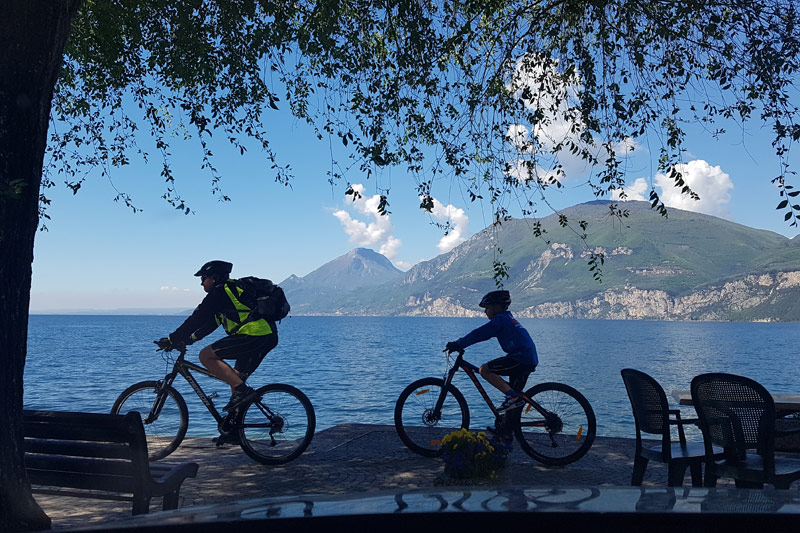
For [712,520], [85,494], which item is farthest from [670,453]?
[712,520]

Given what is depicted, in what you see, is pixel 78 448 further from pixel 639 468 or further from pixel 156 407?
pixel 639 468

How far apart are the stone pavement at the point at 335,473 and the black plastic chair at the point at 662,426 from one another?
2.38 feet

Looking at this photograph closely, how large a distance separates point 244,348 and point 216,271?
97 cm

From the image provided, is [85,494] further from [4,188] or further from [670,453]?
[670,453]

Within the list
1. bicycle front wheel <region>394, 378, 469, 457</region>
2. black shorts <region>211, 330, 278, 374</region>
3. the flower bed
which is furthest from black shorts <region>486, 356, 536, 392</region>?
black shorts <region>211, 330, 278, 374</region>

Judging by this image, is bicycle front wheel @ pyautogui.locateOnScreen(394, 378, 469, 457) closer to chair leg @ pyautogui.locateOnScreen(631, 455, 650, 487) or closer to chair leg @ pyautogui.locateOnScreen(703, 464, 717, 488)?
chair leg @ pyautogui.locateOnScreen(631, 455, 650, 487)

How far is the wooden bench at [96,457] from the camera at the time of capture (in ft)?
14.0

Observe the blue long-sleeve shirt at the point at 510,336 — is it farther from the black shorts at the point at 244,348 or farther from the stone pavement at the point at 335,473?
the black shorts at the point at 244,348

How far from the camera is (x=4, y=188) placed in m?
3.84

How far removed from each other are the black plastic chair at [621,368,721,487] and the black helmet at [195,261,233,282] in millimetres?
4656

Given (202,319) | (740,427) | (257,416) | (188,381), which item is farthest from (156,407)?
(740,427)

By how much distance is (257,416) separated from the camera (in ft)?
26.6

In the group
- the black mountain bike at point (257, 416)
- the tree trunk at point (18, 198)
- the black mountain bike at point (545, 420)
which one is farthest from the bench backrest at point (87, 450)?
the black mountain bike at point (545, 420)

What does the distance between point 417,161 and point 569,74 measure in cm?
211
